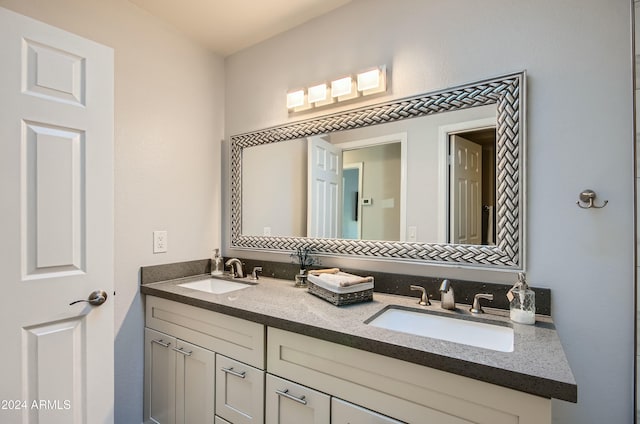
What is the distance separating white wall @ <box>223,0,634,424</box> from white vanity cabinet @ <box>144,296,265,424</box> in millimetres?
852

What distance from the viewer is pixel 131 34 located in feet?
5.87

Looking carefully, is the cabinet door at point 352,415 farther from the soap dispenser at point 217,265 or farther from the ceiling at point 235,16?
the ceiling at point 235,16

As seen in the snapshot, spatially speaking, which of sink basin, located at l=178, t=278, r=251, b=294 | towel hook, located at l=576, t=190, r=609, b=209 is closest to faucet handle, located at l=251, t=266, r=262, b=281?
sink basin, located at l=178, t=278, r=251, b=294

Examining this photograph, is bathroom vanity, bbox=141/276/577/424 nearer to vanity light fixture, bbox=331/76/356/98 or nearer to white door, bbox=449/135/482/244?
white door, bbox=449/135/482/244

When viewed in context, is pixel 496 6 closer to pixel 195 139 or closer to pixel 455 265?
pixel 455 265

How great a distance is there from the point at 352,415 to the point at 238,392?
573 millimetres

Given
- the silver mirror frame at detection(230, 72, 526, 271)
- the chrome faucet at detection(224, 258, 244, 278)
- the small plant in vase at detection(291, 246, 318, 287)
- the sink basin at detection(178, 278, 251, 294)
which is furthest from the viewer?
the chrome faucet at detection(224, 258, 244, 278)

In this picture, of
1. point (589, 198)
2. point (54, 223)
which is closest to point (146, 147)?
point (54, 223)

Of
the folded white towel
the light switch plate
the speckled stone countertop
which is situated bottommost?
the speckled stone countertop

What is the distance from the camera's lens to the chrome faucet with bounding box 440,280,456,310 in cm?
130

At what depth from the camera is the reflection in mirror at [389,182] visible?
1.37 meters

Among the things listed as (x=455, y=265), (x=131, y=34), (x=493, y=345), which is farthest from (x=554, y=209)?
(x=131, y=34)

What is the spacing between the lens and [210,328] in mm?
1499

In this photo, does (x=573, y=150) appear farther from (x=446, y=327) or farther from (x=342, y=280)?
(x=342, y=280)
